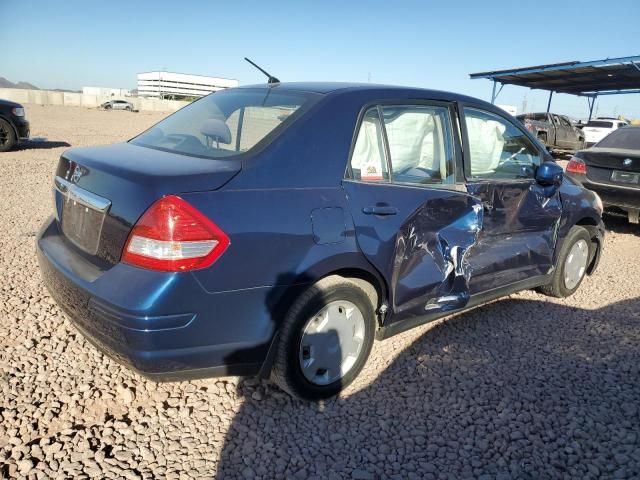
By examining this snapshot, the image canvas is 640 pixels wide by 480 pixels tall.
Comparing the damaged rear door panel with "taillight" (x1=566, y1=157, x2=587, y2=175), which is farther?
"taillight" (x1=566, y1=157, x2=587, y2=175)

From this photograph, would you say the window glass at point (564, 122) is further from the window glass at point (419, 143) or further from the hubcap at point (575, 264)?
the window glass at point (419, 143)

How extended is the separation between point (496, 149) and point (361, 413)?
2.19 m

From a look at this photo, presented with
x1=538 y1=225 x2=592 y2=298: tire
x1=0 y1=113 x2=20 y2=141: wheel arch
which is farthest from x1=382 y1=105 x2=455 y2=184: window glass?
x1=0 y1=113 x2=20 y2=141: wheel arch

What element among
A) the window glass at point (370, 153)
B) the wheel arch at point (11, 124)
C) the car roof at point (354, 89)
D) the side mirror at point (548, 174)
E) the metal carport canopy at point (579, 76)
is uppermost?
the metal carport canopy at point (579, 76)

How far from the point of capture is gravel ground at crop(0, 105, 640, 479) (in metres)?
2.22

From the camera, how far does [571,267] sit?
444cm

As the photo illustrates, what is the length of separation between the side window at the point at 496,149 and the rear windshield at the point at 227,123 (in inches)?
51.5

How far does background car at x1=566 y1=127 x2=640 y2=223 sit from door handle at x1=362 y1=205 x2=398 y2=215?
14.6 ft

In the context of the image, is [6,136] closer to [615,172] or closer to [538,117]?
[615,172]

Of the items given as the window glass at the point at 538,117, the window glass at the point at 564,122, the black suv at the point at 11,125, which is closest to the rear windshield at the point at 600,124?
the window glass at the point at 564,122

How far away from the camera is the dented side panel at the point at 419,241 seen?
2.61m

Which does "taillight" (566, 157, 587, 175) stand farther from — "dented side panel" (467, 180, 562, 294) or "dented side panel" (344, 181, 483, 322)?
"dented side panel" (344, 181, 483, 322)

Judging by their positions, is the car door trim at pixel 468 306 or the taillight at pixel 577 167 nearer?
the car door trim at pixel 468 306

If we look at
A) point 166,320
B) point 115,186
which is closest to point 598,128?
point 115,186
